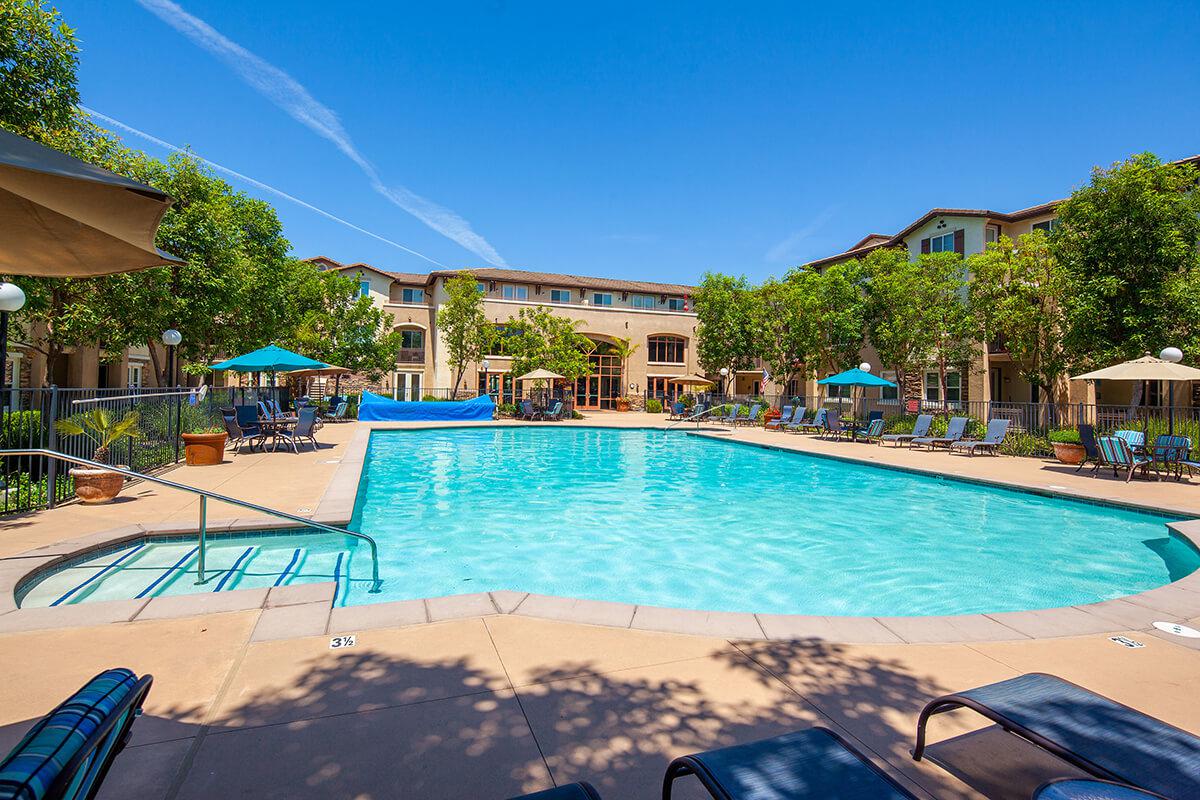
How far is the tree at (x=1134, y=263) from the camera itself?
13945 mm

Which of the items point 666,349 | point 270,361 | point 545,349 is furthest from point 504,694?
point 666,349

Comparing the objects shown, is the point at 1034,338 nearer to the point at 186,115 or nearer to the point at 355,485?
the point at 355,485

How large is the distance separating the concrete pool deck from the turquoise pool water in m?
1.99

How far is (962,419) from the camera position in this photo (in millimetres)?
16953

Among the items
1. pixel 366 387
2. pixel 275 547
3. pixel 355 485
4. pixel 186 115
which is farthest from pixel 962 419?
pixel 366 387

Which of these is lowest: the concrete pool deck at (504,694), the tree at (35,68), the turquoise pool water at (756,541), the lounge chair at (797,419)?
the turquoise pool water at (756,541)

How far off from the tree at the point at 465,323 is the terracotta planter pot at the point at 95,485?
22266 mm

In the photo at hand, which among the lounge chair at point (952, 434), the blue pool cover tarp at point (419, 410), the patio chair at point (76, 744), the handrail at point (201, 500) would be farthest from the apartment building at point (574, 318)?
the patio chair at point (76, 744)

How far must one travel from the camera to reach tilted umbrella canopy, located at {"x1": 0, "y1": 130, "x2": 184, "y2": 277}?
2.20m

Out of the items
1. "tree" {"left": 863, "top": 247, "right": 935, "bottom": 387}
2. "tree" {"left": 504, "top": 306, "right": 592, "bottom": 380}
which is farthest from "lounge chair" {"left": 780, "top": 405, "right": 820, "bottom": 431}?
"tree" {"left": 504, "top": 306, "right": 592, "bottom": 380}

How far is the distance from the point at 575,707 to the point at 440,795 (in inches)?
30.9

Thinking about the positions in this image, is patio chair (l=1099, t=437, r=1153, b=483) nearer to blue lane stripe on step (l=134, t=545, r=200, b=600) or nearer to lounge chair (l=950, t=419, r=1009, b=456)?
lounge chair (l=950, t=419, r=1009, b=456)

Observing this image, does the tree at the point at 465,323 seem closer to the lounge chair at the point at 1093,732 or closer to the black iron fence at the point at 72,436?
the black iron fence at the point at 72,436

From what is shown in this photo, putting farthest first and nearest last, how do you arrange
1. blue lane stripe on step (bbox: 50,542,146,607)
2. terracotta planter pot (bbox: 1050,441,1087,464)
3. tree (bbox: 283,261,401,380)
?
tree (bbox: 283,261,401,380)
terracotta planter pot (bbox: 1050,441,1087,464)
blue lane stripe on step (bbox: 50,542,146,607)
